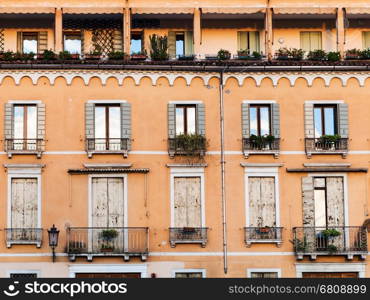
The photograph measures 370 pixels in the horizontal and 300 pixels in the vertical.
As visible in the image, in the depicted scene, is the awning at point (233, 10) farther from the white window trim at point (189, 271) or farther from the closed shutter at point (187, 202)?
the white window trim at point (189, 271)

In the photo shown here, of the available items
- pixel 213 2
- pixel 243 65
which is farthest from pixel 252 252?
pixel 213 2

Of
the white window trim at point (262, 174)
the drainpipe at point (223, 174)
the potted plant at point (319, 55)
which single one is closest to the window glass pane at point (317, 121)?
the potted plant at point (319, 55)

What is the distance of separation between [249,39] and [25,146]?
1096 centimetres

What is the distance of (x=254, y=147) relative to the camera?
1892 inches

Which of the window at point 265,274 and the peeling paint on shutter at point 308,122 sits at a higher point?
the peeling paint on shutter at point 308,122

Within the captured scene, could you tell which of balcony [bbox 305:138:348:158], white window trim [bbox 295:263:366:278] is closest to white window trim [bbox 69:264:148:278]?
white window trim [bbox 295:263:366:278]

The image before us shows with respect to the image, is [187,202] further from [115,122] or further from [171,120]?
[115,122]

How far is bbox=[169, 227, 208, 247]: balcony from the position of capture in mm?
47188

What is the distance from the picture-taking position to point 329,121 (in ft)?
160

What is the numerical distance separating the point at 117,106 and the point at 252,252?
8.14m

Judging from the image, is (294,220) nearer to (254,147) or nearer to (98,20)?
(254,147)

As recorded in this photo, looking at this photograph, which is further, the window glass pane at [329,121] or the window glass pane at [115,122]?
the window glass pane at [329,121]

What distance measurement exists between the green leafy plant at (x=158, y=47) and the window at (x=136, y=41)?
1045 millimetres

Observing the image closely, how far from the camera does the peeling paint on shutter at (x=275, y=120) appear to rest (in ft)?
158
